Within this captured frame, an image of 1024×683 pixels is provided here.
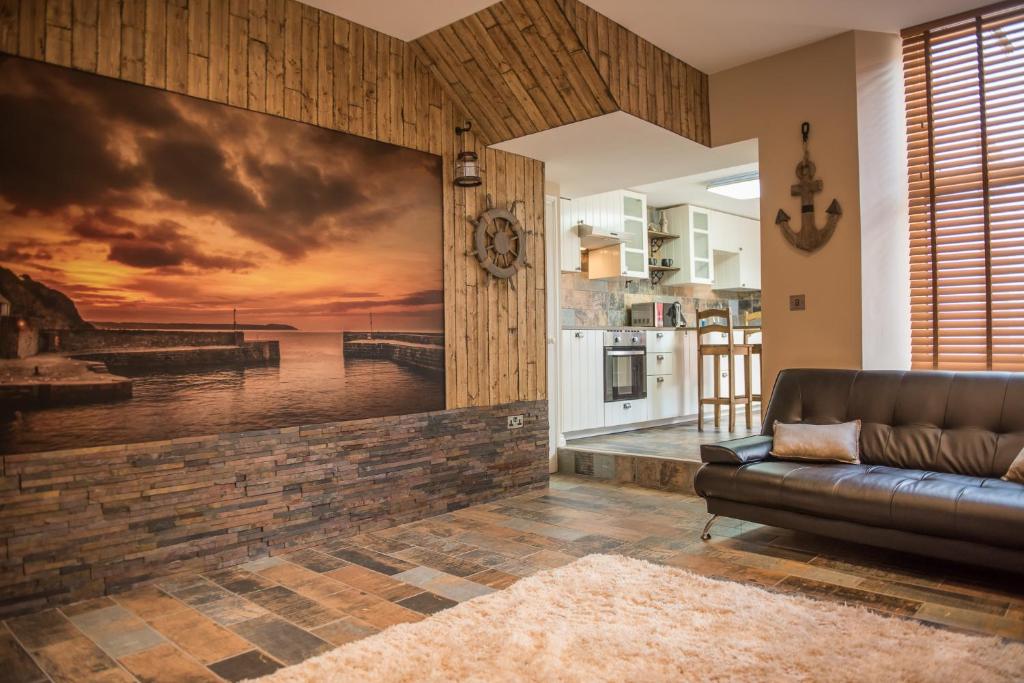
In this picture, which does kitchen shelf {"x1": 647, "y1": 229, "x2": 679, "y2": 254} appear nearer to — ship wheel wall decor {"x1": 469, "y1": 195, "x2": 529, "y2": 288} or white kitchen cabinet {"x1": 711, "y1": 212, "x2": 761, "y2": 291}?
white kitchen cabinet {"x1": 711, "y1": 212, "x2": 761, "y2": 291}

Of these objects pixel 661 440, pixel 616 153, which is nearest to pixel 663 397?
pixel 661 440

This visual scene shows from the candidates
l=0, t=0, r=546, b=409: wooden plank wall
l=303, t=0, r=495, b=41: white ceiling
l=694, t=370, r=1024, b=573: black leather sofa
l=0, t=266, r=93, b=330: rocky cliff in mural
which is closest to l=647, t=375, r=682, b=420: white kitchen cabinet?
l=0, t=0, r=546, b=409: wooden plank wall

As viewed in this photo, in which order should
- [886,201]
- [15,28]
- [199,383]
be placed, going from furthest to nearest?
[886,201] → [199,383] → [15,28]

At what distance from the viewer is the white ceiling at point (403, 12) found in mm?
3691

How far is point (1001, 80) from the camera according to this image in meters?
3.87

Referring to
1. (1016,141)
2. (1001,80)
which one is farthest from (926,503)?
(1001,80)

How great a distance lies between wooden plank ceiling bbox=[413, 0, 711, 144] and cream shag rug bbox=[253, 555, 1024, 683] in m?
2.67

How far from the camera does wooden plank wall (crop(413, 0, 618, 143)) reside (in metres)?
3.78

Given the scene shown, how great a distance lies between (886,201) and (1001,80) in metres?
0.81

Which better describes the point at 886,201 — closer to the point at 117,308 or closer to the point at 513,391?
the point at 513,391

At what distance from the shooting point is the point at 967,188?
13.1 feet

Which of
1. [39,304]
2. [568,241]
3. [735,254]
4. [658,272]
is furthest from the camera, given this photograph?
[735,254]

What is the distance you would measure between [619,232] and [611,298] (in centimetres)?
91

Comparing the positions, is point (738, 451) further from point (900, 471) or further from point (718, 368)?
point (718, 368)
